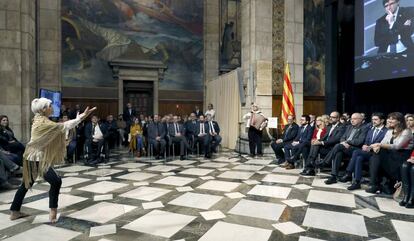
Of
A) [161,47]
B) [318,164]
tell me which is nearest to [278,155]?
[318,164]

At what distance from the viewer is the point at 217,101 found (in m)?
11.2

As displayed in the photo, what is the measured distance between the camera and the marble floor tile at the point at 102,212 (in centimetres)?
308

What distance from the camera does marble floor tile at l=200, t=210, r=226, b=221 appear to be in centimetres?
309

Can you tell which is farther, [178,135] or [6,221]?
[178,135]

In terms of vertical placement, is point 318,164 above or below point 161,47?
below

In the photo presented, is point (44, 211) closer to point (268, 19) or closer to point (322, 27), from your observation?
point (268, 19)

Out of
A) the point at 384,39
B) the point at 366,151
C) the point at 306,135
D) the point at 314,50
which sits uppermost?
the point at 314,50

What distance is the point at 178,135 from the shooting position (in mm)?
7633

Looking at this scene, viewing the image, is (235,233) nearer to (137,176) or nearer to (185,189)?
(185,189)

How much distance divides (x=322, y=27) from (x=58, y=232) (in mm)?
11410

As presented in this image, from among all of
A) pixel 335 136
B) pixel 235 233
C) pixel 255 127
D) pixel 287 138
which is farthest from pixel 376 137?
pixel 255 127

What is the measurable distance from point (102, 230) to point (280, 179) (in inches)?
125

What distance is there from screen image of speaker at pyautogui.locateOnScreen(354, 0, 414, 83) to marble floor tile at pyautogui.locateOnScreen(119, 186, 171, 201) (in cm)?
598

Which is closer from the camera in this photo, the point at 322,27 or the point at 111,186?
the point at 111,186
